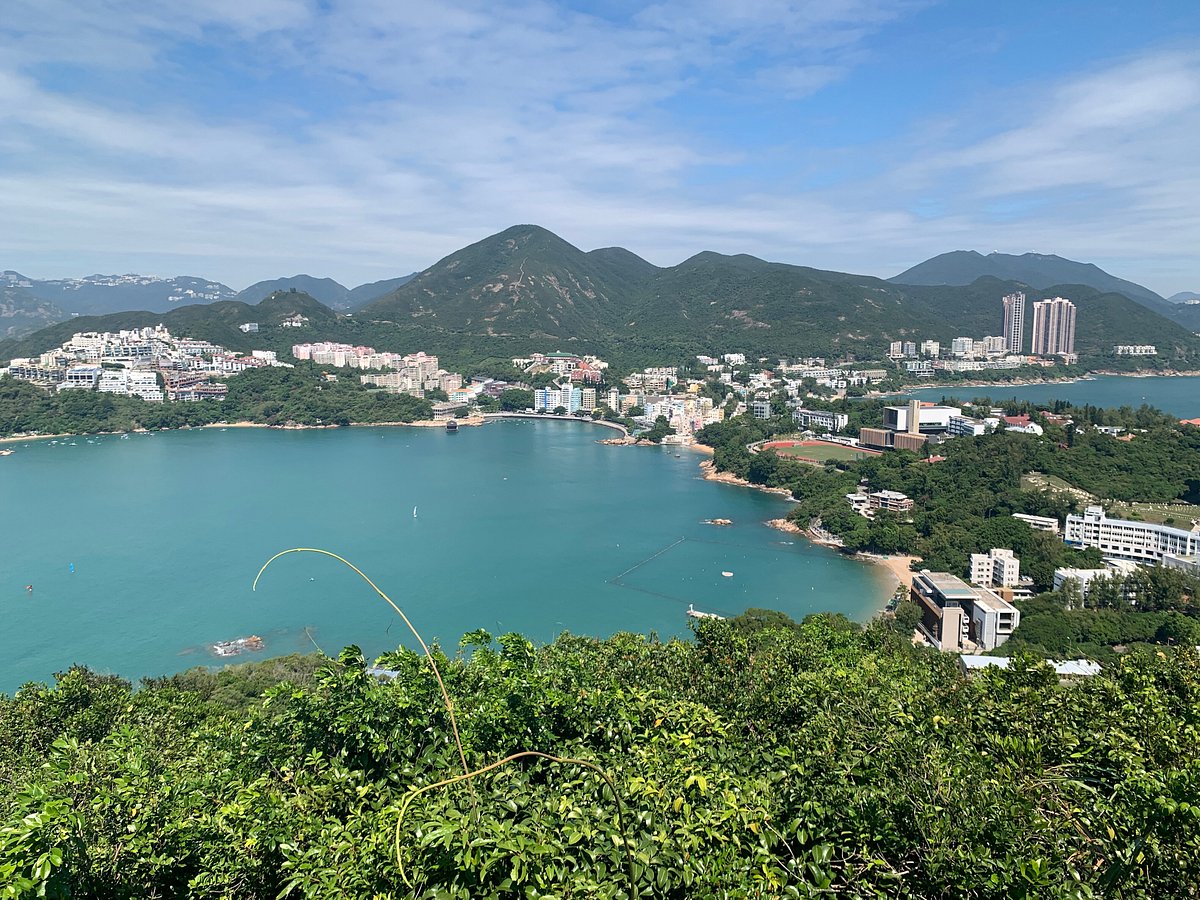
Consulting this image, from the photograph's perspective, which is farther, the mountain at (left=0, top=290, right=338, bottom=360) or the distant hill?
the distant hill

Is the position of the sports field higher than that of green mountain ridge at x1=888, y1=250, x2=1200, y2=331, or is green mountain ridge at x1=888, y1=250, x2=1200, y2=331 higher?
green mountain ridge at x1=888, y1=250, x2=1200, y2=331

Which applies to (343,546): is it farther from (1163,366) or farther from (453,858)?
(1163,366)

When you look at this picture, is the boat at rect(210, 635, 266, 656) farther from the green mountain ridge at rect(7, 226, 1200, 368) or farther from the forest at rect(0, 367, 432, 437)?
the green mountain ridge at rect(7, 226, 1200, 368)

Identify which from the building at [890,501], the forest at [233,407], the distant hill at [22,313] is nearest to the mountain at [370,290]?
the distant hill at [22,313]

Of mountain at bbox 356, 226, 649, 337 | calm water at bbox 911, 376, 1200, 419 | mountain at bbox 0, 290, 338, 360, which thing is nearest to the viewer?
calm water at bbox 911, 376, 1200, 419

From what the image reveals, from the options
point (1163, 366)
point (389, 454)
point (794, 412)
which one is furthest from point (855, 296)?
point (389, 454)

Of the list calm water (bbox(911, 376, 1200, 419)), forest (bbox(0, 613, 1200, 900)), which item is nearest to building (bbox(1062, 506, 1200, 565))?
forest (bbox(0, 613, 1200, 900))

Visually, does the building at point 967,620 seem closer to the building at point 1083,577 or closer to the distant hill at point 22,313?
the building at point 1083,577
